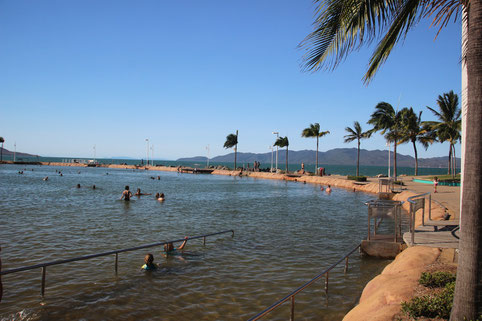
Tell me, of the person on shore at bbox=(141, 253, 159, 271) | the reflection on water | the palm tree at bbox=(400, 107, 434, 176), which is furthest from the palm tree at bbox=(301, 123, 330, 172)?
the person on shore at bbox=(141, 253, 159, 271)

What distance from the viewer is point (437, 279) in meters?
5.81

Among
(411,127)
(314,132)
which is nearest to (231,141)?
(314,132)

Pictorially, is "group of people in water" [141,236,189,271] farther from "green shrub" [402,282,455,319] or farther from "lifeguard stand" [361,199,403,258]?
"green shrub" [402,282,455,319]

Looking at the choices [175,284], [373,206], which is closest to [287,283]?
[175,284]

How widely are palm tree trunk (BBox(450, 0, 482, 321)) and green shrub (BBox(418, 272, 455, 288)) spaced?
201 centimetres

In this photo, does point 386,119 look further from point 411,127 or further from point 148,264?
point 148,264

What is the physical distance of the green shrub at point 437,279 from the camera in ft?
19.1

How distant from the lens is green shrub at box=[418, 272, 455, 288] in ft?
19.1

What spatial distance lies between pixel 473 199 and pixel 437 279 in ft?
8.98

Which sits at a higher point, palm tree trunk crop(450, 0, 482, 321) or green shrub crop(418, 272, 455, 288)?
palm tree trunk crop(450, 0, 482, 321)

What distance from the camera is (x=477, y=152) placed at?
3854 mm

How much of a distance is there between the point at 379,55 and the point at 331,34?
3.29 feet

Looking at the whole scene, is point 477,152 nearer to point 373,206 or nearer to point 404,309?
point 404,309

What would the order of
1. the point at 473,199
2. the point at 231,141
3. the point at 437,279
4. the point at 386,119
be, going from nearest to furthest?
the point at 473,199, the point at 437,279, the point at 386,119, the point at 231,141
